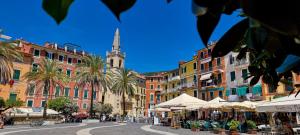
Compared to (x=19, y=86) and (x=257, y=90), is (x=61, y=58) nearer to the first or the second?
(x=19, y=86)

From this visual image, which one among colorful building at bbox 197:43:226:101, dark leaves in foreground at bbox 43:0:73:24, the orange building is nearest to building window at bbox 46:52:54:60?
colorful building at bbox 197:43:226:101

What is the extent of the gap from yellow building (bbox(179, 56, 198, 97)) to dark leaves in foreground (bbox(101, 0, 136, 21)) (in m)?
46.2

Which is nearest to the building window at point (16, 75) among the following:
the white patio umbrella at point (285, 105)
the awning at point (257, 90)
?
the awning at point (257, 90)

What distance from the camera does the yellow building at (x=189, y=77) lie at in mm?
46422

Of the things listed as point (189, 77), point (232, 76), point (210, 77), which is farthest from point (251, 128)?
point (189, 77)

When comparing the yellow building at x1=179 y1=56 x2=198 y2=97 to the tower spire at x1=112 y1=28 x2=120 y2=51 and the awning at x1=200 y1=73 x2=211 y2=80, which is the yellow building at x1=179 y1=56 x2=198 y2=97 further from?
the tower spire at x1=112 y1=28 x2=120 y2=51

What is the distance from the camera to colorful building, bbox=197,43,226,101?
39469mm

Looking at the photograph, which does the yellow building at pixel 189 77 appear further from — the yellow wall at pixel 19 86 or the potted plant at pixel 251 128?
the yellow wall at pixel 19 86

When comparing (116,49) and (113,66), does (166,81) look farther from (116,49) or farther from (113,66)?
(116,49)

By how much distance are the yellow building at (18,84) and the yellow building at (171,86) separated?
28.8 meters

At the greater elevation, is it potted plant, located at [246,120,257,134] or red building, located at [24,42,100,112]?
red building, located at [24,42,100,112]

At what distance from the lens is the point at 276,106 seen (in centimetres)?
1259

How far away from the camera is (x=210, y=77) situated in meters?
41.2

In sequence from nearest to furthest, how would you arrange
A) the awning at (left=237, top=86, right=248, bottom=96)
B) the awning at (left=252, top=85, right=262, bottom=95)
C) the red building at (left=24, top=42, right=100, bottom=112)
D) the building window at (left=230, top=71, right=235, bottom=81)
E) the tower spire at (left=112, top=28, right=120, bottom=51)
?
the awning at (left=252, top=85, right=262, bottom=95), the awning at (left=237, top=86, right=248, bottom=96), the building window at (left=230, top=71, right=235, bottom=81), the red building at (left=24, top=42, right=100, bottom=112), the tower spire at (left=112, top=28, right=120, bottom=51)
